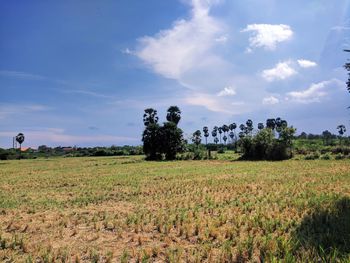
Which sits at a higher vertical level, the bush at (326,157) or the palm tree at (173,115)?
the palm tree at (173,115)

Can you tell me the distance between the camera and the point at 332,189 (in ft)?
54.8

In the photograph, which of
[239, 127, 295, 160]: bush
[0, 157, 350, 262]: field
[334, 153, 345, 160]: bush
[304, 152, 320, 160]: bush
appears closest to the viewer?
[0, 157, 350, 262]: field

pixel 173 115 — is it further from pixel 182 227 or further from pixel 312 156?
pixel 182 227

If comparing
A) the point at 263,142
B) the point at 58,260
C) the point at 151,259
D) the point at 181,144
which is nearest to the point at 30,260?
the point at 58,260

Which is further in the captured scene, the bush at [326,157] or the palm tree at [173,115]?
the palm tree at [173,115]

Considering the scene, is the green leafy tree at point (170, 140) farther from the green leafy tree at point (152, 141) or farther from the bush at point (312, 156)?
the bush at point (312, 156)

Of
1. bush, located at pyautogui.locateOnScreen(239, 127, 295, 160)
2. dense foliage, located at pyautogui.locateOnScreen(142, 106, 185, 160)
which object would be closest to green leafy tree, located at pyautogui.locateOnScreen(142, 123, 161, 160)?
dense foliage, located at pyautogui.locateOnScreen(142, 106, 185, 160)

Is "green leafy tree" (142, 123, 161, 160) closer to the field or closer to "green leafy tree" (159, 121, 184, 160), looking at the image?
"green leafy tree" (159, 121, 184, 160)

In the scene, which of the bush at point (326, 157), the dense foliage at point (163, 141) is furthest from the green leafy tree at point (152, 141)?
the bush at point (326, 157)

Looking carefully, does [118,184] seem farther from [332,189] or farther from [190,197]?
[332,189]

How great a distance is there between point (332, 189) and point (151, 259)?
12672 millimetres

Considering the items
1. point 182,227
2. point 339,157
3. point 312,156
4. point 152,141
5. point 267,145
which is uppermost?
point 152,141

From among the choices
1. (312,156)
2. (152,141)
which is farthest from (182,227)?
(152,141)

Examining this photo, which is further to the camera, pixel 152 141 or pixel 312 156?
pixel 152 141
